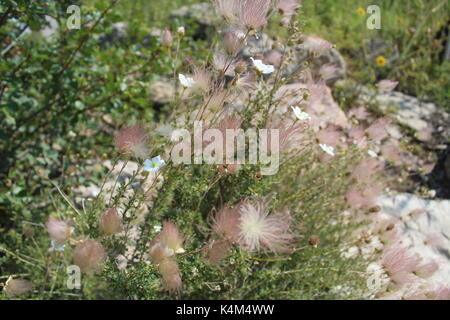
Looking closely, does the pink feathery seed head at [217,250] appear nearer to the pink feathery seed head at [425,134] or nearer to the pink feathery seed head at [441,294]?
the pink feathery seed head at [441,294]

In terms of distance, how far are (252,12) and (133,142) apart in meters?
0.55

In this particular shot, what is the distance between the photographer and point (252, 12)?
4.58 feet

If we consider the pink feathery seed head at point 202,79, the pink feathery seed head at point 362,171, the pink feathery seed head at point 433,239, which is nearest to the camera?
the pink feathery seed head at point 202,79

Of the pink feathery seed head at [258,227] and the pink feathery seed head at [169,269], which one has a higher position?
the pink feathery seed head at [258,227]

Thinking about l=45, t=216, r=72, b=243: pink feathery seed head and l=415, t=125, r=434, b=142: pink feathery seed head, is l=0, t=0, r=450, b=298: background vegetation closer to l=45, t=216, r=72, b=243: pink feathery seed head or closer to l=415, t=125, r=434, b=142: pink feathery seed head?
l=45, t=216, r=72, b=243: pink feathery seed head

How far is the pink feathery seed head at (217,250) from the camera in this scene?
141 centimetres

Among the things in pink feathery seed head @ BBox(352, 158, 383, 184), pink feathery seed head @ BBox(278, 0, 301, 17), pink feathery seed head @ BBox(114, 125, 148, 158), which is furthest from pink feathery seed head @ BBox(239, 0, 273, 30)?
pink feathery seed head @ BBox(352, 158, 383, 184)

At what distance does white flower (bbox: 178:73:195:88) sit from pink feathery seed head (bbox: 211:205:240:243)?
1.43 ft

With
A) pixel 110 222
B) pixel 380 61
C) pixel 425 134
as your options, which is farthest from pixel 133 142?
pixel 380 61

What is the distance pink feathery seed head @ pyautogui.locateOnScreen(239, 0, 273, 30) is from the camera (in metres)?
1.39

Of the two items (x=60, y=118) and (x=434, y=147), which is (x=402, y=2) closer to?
(x=434, y=147)

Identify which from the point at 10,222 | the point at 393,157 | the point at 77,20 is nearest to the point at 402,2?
the point at 393,157

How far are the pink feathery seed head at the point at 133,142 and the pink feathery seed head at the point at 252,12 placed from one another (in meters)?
0.48

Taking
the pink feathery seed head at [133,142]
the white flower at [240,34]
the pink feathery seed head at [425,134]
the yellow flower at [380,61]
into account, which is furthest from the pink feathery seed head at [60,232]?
the yellow flower at [380,61]
